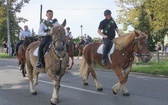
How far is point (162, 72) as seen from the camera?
1365 centimetres

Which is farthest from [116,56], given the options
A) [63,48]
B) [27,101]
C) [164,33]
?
[164,33]

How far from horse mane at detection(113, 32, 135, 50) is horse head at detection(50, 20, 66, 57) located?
2.15 metres

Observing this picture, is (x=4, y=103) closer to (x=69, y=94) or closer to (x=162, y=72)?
(x=69, y=94)

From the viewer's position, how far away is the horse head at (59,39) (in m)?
7.14

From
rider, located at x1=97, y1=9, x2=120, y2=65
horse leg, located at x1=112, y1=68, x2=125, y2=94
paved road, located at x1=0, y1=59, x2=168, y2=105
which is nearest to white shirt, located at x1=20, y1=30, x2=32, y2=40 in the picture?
paved road, located at x1=0, y1=59, x2=168, y2=105

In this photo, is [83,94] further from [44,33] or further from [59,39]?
[59,39]

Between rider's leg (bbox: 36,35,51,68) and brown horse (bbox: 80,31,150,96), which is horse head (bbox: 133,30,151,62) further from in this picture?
rider's leg (bbox: 36,35,51,68)

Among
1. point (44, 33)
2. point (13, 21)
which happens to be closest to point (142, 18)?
point (13, 21)

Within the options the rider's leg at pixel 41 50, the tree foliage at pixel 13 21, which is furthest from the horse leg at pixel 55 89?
the tree foliage at pixel 13 21

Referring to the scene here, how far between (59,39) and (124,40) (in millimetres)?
2479

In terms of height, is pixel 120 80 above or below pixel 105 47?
below

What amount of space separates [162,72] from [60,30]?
7939 mm

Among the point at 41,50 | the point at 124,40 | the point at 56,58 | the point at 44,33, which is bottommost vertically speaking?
the point at 56,58

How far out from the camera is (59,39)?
7.16 m
